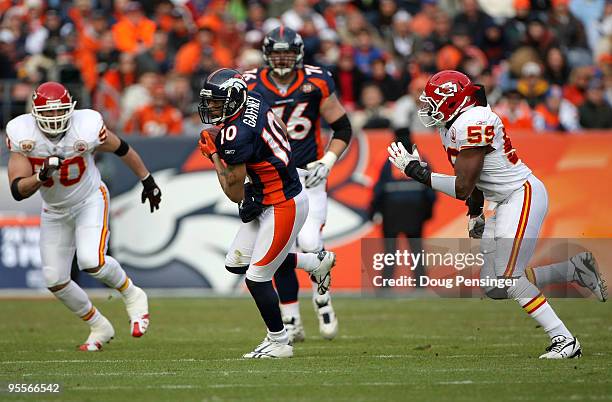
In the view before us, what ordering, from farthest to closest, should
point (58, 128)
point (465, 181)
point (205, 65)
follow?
point (205, 65) < point (58, 128) < point (465, 181)

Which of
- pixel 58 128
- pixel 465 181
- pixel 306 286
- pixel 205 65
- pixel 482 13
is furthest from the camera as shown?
pixel 482 13

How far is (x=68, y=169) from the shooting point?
329 inches

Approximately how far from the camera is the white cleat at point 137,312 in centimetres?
853

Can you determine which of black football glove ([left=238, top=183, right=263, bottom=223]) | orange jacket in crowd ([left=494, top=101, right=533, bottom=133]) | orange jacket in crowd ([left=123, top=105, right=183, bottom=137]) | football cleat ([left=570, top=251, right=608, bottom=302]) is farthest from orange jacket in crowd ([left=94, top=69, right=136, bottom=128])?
football cleat ([left=570, top=251, right=608, bottom=302])

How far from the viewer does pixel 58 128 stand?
322 inches

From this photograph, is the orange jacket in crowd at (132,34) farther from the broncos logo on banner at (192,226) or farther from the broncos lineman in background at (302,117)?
the broncos lineman in background at (302,117)

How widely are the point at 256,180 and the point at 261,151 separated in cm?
23

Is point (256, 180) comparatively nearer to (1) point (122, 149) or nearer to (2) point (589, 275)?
(1) point (122, 149)

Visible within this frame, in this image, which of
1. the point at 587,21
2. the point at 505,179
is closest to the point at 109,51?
the point at 587,21

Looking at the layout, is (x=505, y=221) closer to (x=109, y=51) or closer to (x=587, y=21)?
(x=109, y=51)

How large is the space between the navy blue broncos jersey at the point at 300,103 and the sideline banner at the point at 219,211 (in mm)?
3810

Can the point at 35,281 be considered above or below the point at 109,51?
below

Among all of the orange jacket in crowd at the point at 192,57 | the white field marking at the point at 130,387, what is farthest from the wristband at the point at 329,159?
the orange jacket in crowd at the point at 192,57

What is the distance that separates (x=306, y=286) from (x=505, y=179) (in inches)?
215
